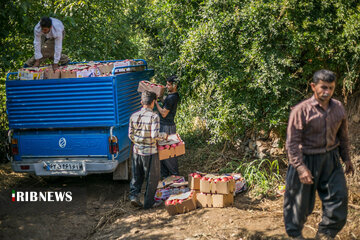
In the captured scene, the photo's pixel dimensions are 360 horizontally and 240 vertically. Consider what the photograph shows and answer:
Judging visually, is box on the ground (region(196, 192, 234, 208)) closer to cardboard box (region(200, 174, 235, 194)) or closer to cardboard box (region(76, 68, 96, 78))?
cardboard box (region(200, 174, 235, 194))

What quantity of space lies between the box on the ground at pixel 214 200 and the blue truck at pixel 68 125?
1623 mm

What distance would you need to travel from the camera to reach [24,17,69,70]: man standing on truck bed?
7.69 m

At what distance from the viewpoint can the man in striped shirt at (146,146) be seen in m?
5.96

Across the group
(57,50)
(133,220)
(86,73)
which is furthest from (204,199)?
(57,50)

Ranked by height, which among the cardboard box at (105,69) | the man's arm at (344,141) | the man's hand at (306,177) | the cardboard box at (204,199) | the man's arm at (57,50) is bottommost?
the cardboard box at (204,199)

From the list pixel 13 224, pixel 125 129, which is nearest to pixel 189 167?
pixel 125 129

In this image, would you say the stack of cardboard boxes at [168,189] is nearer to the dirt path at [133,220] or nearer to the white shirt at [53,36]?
the dirt path at [133,220]

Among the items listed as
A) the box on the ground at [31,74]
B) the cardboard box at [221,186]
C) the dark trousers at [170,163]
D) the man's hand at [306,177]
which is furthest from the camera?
the dark trousers at [170,163]

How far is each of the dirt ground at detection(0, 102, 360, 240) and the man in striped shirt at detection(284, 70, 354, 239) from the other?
53cm

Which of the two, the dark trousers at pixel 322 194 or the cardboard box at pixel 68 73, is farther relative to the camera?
the cardboard box at pixel 68 73

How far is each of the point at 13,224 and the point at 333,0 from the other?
19.5 feet

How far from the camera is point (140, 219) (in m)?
5.82

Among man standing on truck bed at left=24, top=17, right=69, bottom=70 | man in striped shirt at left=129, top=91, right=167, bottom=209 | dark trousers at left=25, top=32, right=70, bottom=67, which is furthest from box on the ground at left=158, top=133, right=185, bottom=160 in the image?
dark trousers at left=25, top=32, right=70, bottom=67

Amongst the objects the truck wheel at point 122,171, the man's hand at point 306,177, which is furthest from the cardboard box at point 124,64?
the man's hand at point 306,177
